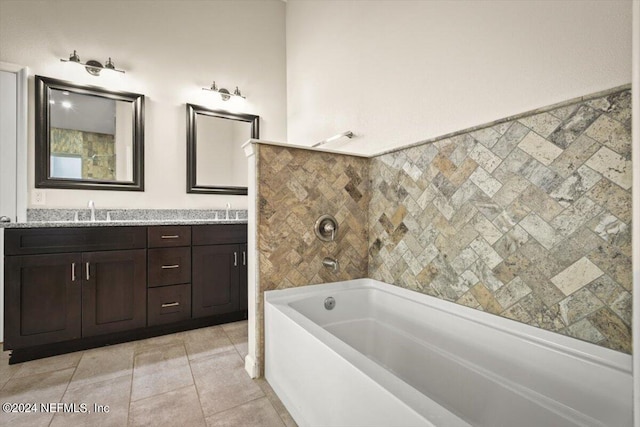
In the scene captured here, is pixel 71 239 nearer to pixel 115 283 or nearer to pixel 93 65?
pixel 115 283

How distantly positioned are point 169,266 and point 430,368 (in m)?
1.92

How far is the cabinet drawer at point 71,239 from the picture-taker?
1854 millimetres

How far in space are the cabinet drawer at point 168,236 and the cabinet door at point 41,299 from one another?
45cm

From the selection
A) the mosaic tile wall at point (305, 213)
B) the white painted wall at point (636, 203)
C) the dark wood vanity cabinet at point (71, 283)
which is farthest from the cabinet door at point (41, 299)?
the white painted wall at point (636, 203)

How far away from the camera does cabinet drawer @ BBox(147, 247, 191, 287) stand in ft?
7.33

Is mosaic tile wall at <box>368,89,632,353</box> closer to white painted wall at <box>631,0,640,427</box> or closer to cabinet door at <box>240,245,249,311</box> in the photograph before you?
white painted wall at <box>631,0,640,427</box>

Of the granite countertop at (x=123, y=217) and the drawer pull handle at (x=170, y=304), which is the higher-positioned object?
the granite countertop at (x=123, y=217)

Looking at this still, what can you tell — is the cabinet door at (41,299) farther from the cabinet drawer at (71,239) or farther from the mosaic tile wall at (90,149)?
the mosaic tile wall at (90,149)

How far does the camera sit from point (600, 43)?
1.10 meters

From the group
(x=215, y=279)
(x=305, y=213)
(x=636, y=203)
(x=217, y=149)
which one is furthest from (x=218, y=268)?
(x=636, y=203)

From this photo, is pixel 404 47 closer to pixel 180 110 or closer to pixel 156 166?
pixel 180 110

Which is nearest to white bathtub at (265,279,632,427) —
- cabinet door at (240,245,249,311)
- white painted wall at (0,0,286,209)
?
cabinet door at (240,245,249,311)

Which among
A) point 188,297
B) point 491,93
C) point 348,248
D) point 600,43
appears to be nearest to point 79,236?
point 188,297

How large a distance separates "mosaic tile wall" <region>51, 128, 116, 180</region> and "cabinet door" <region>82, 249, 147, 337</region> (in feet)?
2.65
